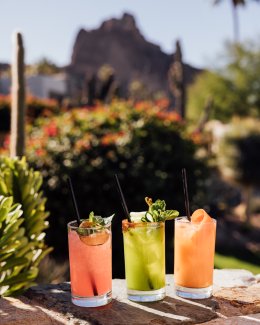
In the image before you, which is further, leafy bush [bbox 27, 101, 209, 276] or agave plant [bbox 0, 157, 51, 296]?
leafy bush [bbox 27, 101, 209, 276]

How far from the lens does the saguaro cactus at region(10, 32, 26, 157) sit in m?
5.38

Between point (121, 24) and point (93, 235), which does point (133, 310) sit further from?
point (121, 24)

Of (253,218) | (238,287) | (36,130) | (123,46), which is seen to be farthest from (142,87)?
(238,287)

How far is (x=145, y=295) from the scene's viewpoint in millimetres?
2209

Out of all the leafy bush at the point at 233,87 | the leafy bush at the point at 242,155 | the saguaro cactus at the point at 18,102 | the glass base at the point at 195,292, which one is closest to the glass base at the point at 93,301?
the glass base at the point at 195,292

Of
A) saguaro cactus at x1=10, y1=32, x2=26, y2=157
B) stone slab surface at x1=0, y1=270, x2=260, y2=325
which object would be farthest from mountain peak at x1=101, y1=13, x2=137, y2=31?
stone slab surface at x1=0, y1=270, x2=260, y2=325

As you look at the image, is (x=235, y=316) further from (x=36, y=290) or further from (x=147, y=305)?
(x=36, y=290)

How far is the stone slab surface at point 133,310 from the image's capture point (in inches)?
80.2

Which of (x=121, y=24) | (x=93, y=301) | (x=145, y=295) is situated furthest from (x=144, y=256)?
(x=121, y=24)

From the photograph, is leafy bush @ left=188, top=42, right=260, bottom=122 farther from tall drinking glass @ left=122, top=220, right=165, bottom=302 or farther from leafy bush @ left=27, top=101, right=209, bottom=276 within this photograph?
tall drinking glass @ left=122, top=220, right=165, bottom=302

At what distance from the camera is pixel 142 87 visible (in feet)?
165

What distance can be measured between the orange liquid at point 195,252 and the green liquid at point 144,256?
11 cm

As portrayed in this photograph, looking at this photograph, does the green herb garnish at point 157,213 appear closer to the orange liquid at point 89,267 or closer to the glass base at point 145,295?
the orange liquid at point 89,267

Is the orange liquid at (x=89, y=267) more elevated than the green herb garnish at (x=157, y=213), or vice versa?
the green herb garnish at (x=157, y=213)
